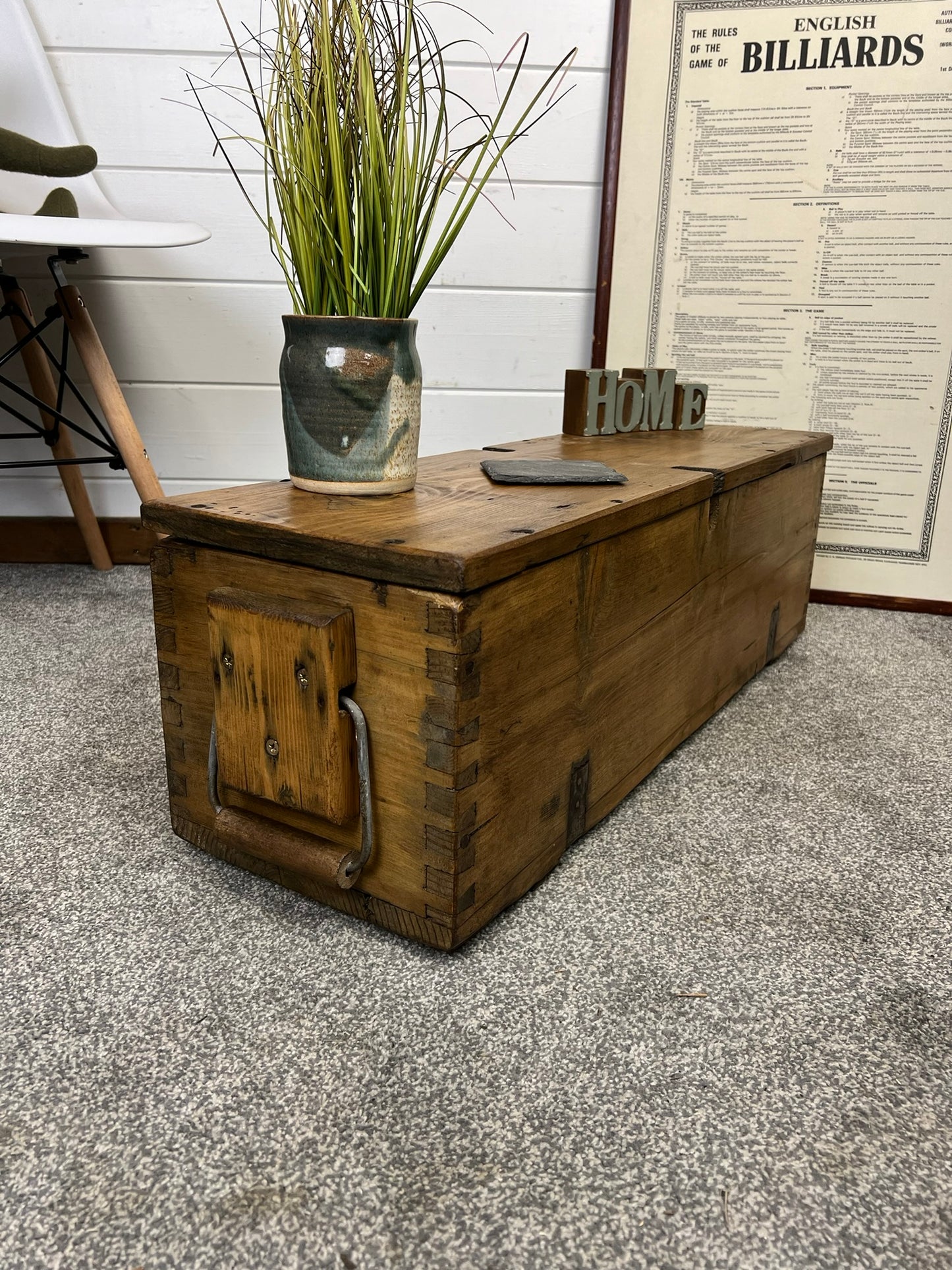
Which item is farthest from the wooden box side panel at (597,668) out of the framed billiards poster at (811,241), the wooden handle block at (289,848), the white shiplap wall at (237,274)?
the white shiplap wall at (237,274)

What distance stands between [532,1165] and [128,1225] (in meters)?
0.25

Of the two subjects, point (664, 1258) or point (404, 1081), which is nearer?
point (664, 1258)

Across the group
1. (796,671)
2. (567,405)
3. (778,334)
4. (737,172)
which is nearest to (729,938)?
(796,671)

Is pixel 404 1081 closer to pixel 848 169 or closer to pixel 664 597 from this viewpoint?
pixel 664 597

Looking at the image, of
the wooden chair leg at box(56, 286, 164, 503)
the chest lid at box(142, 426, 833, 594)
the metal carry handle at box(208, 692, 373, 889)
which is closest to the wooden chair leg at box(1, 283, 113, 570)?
the wooden chair leg at box(56, 286, 164, 503)

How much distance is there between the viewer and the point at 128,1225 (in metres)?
0.55

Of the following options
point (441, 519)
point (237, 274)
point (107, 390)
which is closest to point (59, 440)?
point (107, 390)

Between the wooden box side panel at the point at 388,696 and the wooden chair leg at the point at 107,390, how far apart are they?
32.2 inches

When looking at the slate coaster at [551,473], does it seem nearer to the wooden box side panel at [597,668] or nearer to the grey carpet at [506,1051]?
the wooden box side panel at [597,668]

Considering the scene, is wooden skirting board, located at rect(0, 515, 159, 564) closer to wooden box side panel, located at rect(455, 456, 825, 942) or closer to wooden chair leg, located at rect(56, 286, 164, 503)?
wooden chair leg, located at rect(56, 286, 164, 503)

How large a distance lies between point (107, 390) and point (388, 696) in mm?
1133

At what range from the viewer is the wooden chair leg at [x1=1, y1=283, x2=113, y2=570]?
1.76m

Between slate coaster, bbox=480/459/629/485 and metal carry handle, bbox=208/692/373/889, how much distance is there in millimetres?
358

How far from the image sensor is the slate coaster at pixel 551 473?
1.02 m
